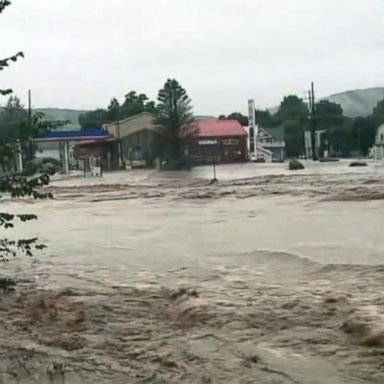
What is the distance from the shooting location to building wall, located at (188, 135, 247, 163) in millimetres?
99938

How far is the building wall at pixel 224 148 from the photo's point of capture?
328 feet

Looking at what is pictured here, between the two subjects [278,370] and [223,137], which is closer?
[278,370]

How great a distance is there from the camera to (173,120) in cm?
9094

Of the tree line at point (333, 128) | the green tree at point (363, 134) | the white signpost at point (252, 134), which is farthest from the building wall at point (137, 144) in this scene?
the green tree at point (363, 134)

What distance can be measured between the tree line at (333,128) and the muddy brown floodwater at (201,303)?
81.8 meters

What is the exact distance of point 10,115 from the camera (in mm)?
10148

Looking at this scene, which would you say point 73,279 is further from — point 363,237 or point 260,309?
point 363,237

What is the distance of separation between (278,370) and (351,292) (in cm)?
386

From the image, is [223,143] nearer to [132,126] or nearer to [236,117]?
[132,126]

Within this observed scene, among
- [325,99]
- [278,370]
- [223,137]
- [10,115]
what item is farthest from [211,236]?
[325,99]

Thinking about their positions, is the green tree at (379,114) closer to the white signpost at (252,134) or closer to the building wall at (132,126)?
the white signpost at (252,134)

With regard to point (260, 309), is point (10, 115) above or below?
above

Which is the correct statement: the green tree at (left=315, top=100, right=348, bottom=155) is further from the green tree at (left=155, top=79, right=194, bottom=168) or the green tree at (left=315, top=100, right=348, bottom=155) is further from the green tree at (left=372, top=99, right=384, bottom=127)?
the green tree at (left=155, top=79, right=194, bottom=168)

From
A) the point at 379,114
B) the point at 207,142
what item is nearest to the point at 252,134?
the point at 207,142
